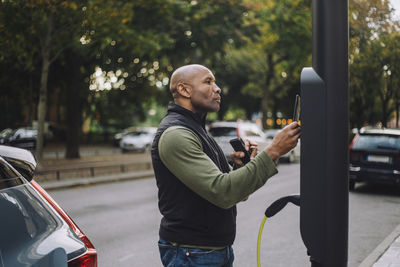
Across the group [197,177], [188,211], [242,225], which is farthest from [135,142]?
[197,177]

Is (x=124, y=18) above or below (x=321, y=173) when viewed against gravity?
above

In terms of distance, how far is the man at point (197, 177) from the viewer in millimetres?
1817

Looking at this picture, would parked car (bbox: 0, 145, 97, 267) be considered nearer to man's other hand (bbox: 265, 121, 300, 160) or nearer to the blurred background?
man's other hand (bbox: 265, 121, 300, 160)

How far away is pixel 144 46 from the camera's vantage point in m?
15.1

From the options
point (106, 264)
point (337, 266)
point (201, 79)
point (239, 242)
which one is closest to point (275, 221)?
point (239, 242)

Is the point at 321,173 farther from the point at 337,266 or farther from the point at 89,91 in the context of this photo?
the point at 89,91

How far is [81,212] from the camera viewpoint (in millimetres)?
8609

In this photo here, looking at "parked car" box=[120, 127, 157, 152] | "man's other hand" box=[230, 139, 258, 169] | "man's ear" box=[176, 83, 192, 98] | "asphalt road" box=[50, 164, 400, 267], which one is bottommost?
"parked car" box=[120, 127, 157, 152]

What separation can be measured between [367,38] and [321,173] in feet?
Result: 6.61

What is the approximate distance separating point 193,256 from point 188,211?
0.22 m

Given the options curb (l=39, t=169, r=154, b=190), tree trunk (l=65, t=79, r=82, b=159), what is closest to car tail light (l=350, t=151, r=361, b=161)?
curb (l=39, t=169, r=154, b=190)

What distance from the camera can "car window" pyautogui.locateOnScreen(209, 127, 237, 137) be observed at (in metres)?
17.4

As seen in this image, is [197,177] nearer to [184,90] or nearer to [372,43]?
[184,90]

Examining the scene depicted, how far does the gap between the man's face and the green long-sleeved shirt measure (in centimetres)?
23
